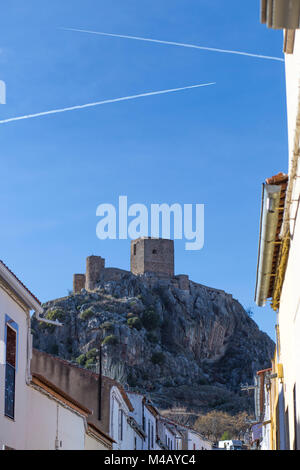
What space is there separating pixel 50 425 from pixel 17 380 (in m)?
2.58

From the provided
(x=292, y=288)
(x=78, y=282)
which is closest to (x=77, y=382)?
(x=292, y=288)

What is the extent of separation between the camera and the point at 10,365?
13.3m

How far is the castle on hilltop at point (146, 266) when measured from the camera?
10831 cm

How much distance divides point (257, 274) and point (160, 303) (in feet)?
304

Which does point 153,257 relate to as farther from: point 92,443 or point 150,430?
point 92,443

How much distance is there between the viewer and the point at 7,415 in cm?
1283

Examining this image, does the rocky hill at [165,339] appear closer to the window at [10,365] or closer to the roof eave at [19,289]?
the roof eave at [19,289]

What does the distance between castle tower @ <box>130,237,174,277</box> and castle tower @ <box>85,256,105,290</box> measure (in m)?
5.08

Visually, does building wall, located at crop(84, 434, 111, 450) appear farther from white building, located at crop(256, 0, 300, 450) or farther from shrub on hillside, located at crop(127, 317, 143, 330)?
shrub on hillside, located at crop(127, 317, 143, 330)

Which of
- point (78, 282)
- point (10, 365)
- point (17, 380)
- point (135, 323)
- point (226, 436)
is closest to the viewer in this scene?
point (10, 365)

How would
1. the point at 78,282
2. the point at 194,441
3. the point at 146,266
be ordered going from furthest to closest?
the point at 78,282 → the point at 146,266 → the point at 194,441

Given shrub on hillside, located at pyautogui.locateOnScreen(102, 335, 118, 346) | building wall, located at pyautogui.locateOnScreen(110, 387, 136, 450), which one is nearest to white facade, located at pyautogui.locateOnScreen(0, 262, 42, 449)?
building wall, located at pyautogui.locateOnScreen(110, 387, 136, 450)

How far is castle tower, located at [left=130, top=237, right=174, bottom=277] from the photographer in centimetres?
10875
